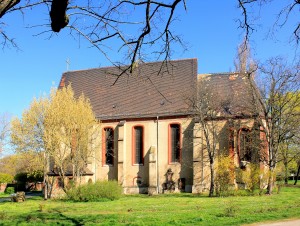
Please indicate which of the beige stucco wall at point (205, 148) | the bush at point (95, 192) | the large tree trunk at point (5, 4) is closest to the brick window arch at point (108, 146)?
the beige stucco wall at point (205, 148)

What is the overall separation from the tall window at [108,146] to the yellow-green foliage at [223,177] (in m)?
14.0

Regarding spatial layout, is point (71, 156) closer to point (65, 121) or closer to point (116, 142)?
point (65, 121)

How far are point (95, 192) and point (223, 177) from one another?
10119 mm

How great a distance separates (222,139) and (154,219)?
2401 centimetres

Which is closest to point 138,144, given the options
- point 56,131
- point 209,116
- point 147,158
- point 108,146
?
point 147,158

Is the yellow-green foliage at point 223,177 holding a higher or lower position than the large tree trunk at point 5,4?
lower

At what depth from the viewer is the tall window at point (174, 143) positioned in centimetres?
3819

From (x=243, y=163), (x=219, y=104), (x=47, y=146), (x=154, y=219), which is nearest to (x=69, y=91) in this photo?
(x=47, y=146)

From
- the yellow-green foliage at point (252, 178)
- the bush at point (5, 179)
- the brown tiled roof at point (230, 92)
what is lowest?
the bush at point (5, 179)

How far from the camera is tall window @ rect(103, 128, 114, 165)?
40.5m

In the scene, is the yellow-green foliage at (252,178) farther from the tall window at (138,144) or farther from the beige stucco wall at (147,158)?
the tall window at (138,144)

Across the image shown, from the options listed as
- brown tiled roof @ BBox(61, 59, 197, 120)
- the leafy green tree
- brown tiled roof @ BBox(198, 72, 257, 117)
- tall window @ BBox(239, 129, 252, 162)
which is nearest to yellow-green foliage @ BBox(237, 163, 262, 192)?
tall window @ BBox(239, 129, 252, 162)

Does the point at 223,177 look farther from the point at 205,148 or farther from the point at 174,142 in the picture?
the point at 174,142

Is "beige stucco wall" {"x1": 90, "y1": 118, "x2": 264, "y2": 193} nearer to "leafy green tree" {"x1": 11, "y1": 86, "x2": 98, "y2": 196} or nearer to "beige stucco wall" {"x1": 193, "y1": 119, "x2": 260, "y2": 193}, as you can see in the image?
"beige stucco wall" {"x1": 193, "y1": 119, "x2": 260, "y2": 193}
